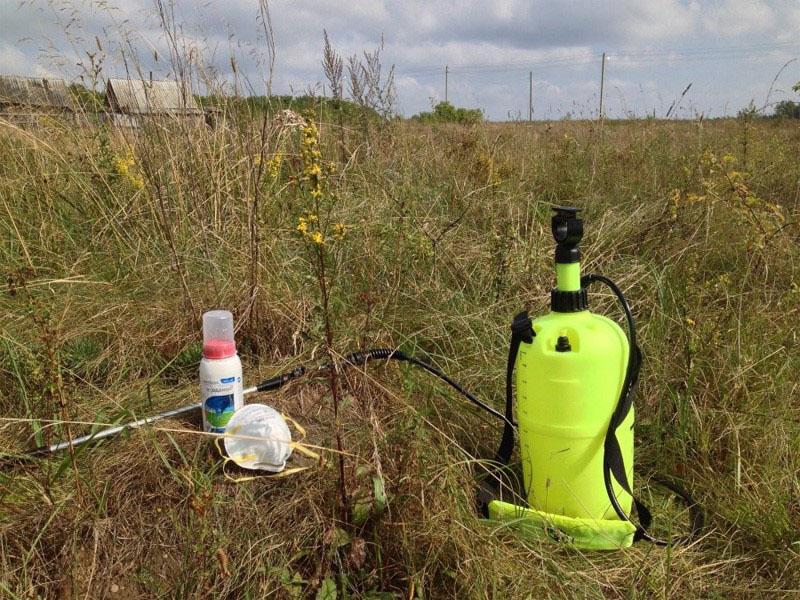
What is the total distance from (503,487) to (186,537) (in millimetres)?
860

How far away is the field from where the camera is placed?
1320 millimetres

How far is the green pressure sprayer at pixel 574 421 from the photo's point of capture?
4.77 ft

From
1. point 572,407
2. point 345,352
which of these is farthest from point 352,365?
point 572,407

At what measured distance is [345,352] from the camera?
2.07 meters

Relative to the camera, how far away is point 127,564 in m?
1.31

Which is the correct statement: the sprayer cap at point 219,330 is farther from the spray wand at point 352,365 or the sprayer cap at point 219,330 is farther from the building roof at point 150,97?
the building roof at point 150,97

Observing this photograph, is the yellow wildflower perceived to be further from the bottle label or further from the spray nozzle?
the spray nozzle

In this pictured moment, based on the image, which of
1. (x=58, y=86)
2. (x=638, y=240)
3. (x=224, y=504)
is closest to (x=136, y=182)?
(x=58, y=86)

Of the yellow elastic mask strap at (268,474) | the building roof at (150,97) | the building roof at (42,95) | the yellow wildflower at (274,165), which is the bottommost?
the yellow elastic mask strap at (268,474)

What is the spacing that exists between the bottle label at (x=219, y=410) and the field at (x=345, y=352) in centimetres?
8

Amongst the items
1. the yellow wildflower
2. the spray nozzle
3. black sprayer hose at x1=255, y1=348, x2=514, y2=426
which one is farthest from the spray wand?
the yellow wildflower

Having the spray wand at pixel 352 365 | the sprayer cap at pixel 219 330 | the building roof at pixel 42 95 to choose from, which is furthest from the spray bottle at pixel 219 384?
the building roof at pixel 42 95

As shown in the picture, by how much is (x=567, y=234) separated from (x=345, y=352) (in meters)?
0.91

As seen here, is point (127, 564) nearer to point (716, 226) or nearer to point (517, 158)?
point (716, 226)
